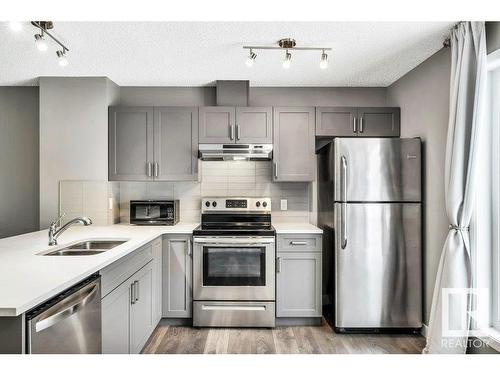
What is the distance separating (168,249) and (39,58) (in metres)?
1.88

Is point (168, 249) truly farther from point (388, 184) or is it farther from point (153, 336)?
point (388, 184)

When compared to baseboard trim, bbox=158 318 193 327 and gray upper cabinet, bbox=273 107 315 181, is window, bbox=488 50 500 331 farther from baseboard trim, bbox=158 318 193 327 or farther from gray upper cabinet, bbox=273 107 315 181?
baseboard trim, bbox=158 318 193 327

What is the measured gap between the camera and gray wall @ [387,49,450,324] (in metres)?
2.58

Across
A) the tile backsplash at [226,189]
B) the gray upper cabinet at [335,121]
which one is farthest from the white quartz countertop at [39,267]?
the gray upper cabinet at [335,121]

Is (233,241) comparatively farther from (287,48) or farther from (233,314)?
(287,48)

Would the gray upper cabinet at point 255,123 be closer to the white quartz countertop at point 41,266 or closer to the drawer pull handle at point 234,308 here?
the white quartz countertop at point 41,266

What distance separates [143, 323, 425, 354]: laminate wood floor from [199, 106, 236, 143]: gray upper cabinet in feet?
5.70

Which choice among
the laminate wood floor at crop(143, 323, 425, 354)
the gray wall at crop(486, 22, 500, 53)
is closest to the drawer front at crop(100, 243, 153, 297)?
the laminate wood floor at crop(143, 323, 425, 354)

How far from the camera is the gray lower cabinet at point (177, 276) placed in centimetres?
309

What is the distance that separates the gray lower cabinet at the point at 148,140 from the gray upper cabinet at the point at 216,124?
13cm

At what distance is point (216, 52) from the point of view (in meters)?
2.69

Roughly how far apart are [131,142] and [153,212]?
0.71m

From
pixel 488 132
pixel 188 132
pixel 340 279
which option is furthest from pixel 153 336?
pixel 488 132
